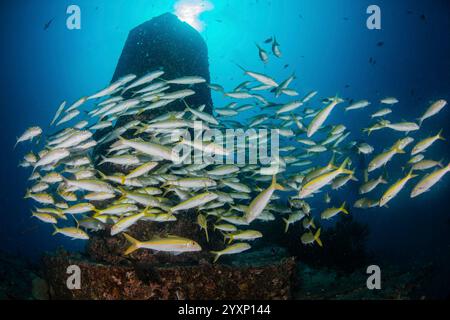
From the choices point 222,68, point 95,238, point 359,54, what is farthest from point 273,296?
point 222,68

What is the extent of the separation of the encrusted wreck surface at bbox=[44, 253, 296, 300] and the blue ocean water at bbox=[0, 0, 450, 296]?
2139 cm

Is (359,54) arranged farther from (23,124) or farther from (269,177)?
(23,124)

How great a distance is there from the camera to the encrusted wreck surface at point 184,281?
468 cm

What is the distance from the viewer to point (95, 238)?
643cm

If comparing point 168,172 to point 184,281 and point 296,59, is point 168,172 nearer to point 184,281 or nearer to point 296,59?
point 184,281

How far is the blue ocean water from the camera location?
28750 mm

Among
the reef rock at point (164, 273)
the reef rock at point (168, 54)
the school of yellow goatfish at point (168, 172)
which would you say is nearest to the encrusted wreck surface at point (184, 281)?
the reef rock at point (164, 273)

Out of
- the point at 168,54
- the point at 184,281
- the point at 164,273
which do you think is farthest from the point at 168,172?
the point at 168,54

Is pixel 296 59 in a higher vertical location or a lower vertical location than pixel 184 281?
higher

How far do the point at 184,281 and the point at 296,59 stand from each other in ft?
155

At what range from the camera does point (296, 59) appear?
4600 cm

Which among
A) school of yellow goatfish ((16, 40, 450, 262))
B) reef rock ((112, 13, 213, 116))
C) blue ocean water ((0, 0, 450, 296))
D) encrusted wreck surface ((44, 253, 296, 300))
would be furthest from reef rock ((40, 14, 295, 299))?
blue ocean water ((0, 0, 450, 296))

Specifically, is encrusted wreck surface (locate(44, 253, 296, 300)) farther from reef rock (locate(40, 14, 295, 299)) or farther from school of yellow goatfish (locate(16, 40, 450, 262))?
school of yellow goatfish (locate(16, 40, 450, 262))

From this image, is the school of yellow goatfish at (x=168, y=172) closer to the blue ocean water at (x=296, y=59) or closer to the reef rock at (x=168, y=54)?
the reef rock at (x=168, y=54)
